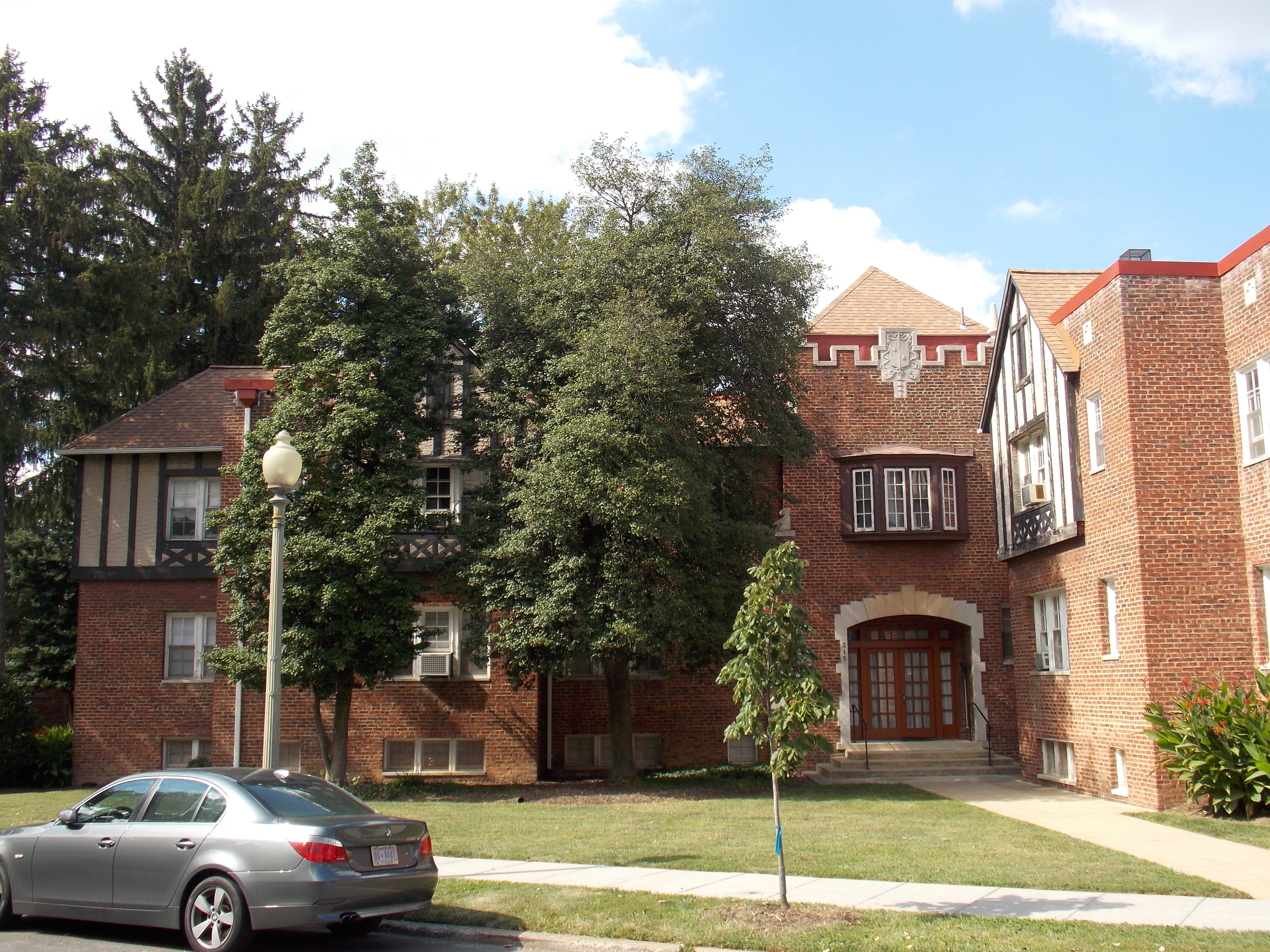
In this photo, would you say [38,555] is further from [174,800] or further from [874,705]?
[174,800]

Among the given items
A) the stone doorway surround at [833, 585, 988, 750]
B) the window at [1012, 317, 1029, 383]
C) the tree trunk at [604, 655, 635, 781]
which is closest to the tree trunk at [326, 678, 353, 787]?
the tree trunk at [604, 655, 635, 781]

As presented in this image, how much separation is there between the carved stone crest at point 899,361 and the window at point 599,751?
361 inches

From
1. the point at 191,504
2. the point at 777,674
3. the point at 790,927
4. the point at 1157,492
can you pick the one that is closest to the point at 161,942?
the point at 790,927

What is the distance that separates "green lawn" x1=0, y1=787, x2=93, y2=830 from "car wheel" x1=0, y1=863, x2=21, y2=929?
239 inches

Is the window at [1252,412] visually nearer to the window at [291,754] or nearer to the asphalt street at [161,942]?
the asphalt street at [161,942]

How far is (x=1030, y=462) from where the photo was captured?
2036 centimetres

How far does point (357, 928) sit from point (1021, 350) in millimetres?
16446

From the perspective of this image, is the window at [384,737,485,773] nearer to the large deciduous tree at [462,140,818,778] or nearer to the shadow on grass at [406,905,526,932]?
the large deciduous tree at [462,140,818,778]

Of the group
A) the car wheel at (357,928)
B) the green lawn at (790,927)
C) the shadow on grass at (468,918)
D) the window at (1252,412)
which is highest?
the window at (1252,412)

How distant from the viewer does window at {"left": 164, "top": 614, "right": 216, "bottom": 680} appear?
24.6 meters

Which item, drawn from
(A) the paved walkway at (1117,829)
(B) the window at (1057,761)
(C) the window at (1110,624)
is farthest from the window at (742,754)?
(C) the window at (1110,624)

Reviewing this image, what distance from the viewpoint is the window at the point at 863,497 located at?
2361 cm

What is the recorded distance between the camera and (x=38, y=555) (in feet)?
100

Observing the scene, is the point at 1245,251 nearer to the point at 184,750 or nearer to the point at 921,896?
the point at 921,896
